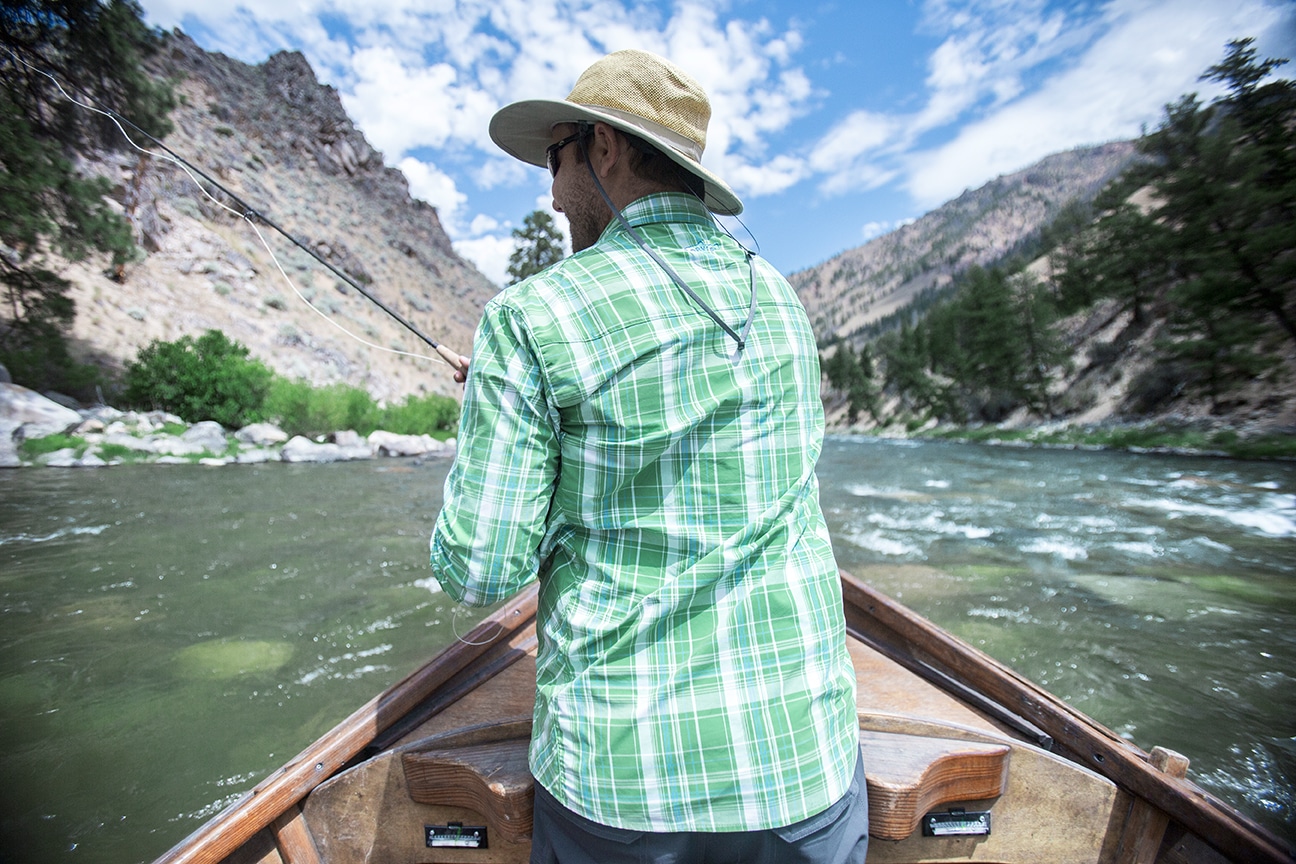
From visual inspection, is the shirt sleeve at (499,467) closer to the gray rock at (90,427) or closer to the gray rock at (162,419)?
the gray rock at (90,427)

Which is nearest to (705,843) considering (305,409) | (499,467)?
(499,467)

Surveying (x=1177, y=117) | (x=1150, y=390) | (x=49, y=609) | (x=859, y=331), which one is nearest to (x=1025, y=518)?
(x=49, y=609)

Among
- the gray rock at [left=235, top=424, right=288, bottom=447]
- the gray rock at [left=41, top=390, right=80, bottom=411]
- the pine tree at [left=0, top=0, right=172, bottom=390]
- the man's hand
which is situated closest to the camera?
the man's hand

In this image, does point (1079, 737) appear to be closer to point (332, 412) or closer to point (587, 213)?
point (587, 213)

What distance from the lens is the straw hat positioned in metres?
1.34

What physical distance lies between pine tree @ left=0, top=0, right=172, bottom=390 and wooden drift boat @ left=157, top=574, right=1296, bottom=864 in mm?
20551

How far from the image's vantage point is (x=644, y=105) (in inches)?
53.2

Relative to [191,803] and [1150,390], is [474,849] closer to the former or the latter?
[191,803]

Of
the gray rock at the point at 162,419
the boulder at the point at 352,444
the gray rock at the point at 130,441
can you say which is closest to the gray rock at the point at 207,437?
the gray rock at the point at 162,419

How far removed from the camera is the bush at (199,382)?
77.7 ft

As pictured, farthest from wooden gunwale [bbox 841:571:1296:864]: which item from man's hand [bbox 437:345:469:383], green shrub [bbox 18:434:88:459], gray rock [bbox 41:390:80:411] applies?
gray rock [bbox 41:390:80:411]

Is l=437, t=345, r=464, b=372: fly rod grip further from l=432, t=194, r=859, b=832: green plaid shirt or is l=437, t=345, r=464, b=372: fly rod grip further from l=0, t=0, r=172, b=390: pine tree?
l=0, t=0, r=172, b=390: pine tree

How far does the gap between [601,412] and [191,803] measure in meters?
3.94

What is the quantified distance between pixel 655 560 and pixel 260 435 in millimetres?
27501
